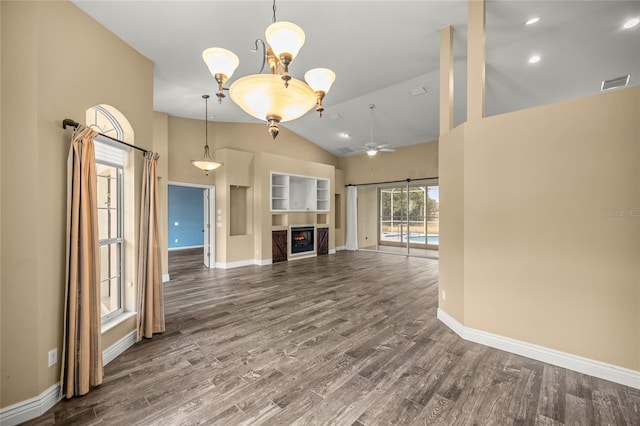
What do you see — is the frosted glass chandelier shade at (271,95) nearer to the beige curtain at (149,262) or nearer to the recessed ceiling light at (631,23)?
the beige curtain at (149,262)

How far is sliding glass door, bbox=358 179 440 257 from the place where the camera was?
34.3ft

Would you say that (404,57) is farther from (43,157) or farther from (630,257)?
(43,157)

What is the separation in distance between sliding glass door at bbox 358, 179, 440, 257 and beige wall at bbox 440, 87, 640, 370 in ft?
22.1

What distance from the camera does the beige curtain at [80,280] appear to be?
7.28 ft

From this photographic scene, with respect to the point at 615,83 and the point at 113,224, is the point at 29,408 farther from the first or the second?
the point at 615,83

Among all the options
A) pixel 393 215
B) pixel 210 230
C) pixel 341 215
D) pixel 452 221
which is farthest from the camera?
pixel 341 215

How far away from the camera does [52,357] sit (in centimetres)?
218

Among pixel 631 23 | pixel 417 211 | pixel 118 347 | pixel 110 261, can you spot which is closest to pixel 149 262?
pixel 110 261

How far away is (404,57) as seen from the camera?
176 inches

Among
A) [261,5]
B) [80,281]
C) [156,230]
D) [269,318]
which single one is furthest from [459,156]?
[80,281]

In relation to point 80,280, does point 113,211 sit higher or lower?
higher

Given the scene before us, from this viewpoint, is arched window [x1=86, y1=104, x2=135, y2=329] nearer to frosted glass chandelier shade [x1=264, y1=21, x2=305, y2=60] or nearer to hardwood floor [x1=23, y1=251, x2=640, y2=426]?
hardwood floor [x1=23, y1=251, x2=640, y2=426]

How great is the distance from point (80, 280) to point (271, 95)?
7.13ft

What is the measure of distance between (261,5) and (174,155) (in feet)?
15.4
